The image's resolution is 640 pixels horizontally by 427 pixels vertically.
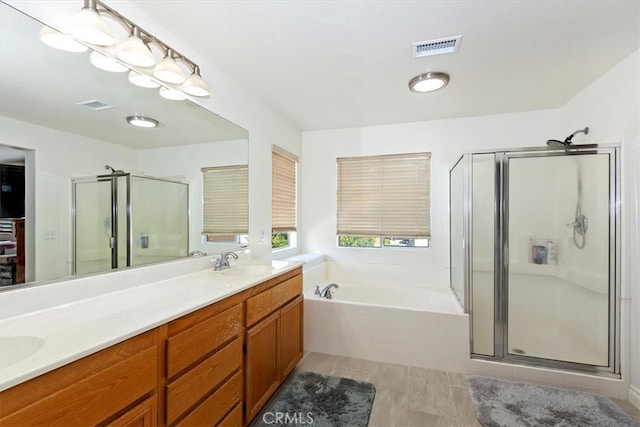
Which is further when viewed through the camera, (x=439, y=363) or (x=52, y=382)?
(x=439, y=363)

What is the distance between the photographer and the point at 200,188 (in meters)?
2.12

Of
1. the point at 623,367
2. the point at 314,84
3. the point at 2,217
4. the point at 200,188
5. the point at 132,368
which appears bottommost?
the point at 623,367

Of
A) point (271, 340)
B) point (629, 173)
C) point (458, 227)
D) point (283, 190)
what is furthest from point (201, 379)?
point (629, 173)

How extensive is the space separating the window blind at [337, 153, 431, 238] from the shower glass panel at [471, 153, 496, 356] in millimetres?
1015

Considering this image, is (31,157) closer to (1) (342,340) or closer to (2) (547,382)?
(1) (342,340)

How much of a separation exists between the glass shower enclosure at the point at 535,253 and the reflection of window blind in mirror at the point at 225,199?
6.52 feet

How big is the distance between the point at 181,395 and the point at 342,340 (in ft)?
5.66

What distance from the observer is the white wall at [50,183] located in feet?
3.92

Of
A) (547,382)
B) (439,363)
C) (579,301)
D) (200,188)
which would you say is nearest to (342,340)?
(439,363)

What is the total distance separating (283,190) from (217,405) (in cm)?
241

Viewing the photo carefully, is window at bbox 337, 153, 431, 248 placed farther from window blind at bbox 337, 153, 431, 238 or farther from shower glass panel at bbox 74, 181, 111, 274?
shower glass panel at bbox 74, 181, 111, 274

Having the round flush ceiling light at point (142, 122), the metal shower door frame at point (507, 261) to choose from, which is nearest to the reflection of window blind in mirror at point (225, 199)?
the round flush ceiling light at point (142, 122)

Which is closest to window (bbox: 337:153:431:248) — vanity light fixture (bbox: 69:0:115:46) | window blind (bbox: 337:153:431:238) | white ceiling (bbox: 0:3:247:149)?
window blind (bbox: 337:153:431:238)

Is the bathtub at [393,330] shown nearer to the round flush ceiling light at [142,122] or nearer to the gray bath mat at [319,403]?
the gray bath mat at [319,403]
